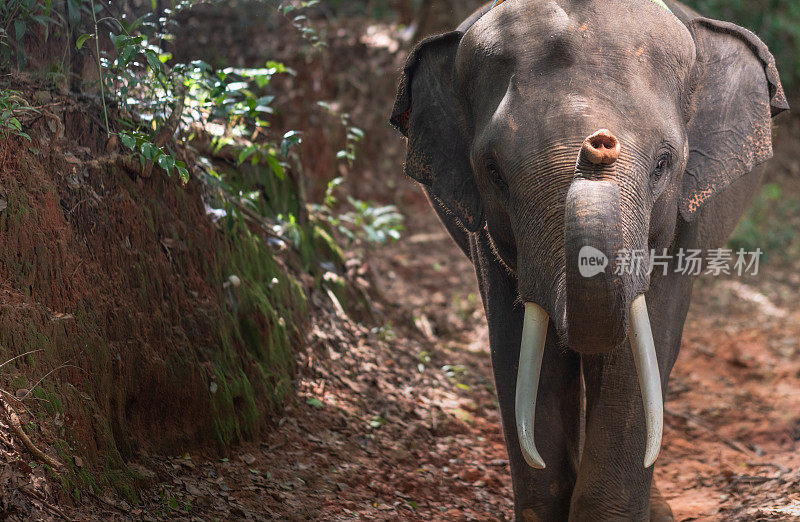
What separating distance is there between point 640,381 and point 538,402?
3.48 ft

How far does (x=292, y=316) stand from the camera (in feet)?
18.9

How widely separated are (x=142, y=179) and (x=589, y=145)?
270cm

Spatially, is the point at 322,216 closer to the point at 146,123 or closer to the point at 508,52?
the point at 146,123

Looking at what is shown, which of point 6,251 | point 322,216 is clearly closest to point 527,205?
point 6,251

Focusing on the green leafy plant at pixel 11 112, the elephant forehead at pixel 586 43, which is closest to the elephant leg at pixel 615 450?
the elephant forehead at pixel 586 43

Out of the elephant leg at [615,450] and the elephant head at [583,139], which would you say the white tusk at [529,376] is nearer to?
the elephant head at [583,139]

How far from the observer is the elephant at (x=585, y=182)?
9.87ft

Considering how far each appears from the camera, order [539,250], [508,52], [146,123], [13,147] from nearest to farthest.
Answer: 1. [539,250]
2. [508,52]
3. [13,147]
4. [146,123]

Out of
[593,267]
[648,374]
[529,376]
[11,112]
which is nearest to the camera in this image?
[593,267]

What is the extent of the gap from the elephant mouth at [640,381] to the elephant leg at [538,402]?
0.90 m

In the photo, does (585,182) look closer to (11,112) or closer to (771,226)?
(11,112)

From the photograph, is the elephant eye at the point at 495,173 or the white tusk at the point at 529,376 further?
the elephant eye at the point at 495,173

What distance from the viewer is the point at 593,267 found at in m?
2.79

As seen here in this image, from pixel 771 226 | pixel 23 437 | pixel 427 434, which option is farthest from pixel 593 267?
pixel 771 226
